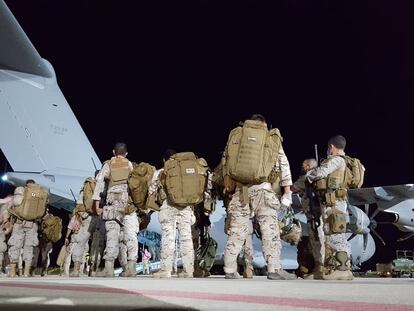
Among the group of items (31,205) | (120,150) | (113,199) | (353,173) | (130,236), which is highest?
(120,150)

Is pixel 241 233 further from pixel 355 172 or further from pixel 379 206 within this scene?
pixel 379 206

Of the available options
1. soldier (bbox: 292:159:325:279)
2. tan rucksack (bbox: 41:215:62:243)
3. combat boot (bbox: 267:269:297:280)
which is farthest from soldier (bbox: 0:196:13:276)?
combat boot (bbox: 267:269:297:280)

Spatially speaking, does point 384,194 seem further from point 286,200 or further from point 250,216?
point 250,216

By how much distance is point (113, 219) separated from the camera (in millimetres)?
7605

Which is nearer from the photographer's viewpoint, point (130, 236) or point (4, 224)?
point (130, 236)

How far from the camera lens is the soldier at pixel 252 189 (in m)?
5.70

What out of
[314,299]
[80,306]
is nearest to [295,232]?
[314,299]

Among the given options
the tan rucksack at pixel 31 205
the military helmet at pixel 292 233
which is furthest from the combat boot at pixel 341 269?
the tan rucksack at pixel 31 205

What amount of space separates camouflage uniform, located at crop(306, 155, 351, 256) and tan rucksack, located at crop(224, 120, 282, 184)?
3.12ft

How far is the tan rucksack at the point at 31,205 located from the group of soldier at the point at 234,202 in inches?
37.7

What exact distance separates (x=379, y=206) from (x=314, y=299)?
1277 cm

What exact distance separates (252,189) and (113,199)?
104 inches

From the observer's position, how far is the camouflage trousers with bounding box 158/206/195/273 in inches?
268

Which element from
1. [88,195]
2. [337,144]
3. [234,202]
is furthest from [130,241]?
[337,144]
